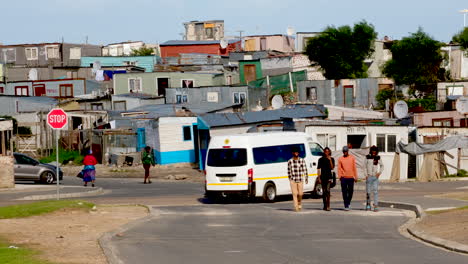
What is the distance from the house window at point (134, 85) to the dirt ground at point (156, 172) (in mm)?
27038

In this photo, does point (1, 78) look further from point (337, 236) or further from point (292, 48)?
point (337, 236)

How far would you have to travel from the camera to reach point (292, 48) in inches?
4670

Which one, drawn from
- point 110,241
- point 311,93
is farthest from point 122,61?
point 110,241

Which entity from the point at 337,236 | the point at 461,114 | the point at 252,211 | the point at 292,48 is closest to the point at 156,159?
the point at 461,114

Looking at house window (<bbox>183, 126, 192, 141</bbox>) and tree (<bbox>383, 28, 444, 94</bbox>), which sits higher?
tree (<bbox>383, 28, 444, 94</bbox>)

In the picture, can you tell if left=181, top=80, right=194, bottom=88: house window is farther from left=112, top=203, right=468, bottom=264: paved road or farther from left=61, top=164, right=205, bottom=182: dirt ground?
left=112, top=203, right=468, bottom=264: paved road

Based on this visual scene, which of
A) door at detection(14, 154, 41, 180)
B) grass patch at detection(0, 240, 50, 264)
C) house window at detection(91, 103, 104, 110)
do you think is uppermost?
house window at detection(91, 103, 104, 110)

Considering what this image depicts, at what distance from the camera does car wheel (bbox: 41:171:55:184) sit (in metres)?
46.4

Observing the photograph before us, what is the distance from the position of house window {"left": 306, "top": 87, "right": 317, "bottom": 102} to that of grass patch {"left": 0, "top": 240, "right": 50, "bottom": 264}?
2525 inches

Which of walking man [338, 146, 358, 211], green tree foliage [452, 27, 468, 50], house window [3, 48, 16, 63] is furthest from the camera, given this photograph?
house window [3, 48, 16, 63]

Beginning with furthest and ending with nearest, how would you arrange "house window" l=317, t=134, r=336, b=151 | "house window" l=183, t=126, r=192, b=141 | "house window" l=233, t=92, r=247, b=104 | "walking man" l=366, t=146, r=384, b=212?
"house window" l=233, t=92, r=247, b=104
"house window" l=183, t=126, r=192, b=141
"house window" l=317, t=134, r=336, b=151
"walking man" l=366, t=146, r=384, b=212

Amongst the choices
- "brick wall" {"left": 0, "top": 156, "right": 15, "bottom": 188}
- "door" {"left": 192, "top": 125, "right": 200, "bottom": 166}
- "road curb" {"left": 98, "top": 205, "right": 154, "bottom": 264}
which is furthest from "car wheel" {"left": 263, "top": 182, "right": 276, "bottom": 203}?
"door" {"left": 192, "top": 125, "right": 200, "bottom": 166}

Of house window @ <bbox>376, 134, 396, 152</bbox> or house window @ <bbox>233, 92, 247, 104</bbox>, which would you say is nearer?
house window @ <bbox>376, 134, 396, 152</bbox>

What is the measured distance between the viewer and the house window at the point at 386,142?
48.0 metres
